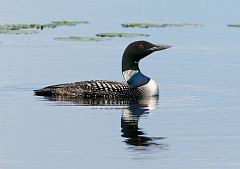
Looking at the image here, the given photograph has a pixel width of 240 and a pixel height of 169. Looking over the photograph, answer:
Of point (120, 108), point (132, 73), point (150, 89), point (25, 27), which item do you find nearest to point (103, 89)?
point (150, 89)

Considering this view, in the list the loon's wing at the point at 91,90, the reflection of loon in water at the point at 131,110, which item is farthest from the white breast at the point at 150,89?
the loon's wing at the point at 91,90

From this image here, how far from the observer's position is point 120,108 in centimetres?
1762

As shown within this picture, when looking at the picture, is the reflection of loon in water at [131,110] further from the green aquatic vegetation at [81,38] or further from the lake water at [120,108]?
the green aquatic vegetation at [81,38]

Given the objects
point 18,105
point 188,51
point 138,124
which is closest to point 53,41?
point 188,51

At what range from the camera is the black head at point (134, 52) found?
64.4 ft

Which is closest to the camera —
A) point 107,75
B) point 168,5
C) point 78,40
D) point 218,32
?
point 107,75

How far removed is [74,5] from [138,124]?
29.3 meters

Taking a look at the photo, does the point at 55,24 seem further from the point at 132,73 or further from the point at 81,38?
the point at 132,73

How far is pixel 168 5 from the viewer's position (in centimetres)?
4459

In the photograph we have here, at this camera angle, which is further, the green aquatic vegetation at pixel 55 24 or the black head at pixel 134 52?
the green aquatic vegetation at pixel 55 24

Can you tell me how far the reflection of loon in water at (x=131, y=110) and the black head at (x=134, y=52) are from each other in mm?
966

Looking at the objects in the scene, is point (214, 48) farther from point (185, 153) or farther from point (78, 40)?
point (185, 153)

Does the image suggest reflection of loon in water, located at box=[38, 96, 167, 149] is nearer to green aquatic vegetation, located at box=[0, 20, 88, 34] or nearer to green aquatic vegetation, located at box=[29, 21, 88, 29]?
green aquatic vegetation, located at box=[0, 20, 88, 34]

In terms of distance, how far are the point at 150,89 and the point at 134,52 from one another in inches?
36.9
